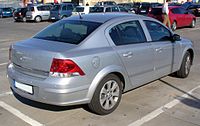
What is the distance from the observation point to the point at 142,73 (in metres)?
5.25

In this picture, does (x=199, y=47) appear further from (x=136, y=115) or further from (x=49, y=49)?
(x=49, y=49)

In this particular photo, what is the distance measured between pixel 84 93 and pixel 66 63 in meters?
0.53

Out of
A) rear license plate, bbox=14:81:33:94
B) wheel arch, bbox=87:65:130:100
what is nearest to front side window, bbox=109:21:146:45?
wheel arch, bbox=87:65:130:100

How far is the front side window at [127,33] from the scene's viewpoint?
4.83 metres

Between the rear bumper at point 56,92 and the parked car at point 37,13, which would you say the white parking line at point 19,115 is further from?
the parked car at point 37,13

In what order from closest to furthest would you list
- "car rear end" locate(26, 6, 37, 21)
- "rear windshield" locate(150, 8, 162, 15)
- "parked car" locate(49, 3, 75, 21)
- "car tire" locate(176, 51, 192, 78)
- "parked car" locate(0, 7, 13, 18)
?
"car tire" locate(176, 51, 192, 78), "rear windshield" locate(150, 8, 162, 15), "parked car" locate(49, 3, 75, 21), "car rear end" locate(26, 6, 37, 21), "parked car" locate(0, 7, 13, 18)

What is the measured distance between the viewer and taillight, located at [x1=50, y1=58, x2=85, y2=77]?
4039 millimetres

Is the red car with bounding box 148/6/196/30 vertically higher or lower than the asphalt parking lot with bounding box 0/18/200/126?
higher

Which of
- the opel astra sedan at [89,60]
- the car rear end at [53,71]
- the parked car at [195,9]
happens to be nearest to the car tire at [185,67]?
the opel astra sedan at [89,60]

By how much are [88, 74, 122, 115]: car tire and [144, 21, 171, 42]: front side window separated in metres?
1.36

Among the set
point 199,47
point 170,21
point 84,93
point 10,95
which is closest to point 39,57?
point 84,93

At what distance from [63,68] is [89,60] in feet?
1.37

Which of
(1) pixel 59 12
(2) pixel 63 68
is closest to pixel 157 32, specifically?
(2) pixel 63 68

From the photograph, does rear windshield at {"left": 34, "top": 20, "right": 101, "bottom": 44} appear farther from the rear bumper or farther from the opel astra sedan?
the rear bumper
